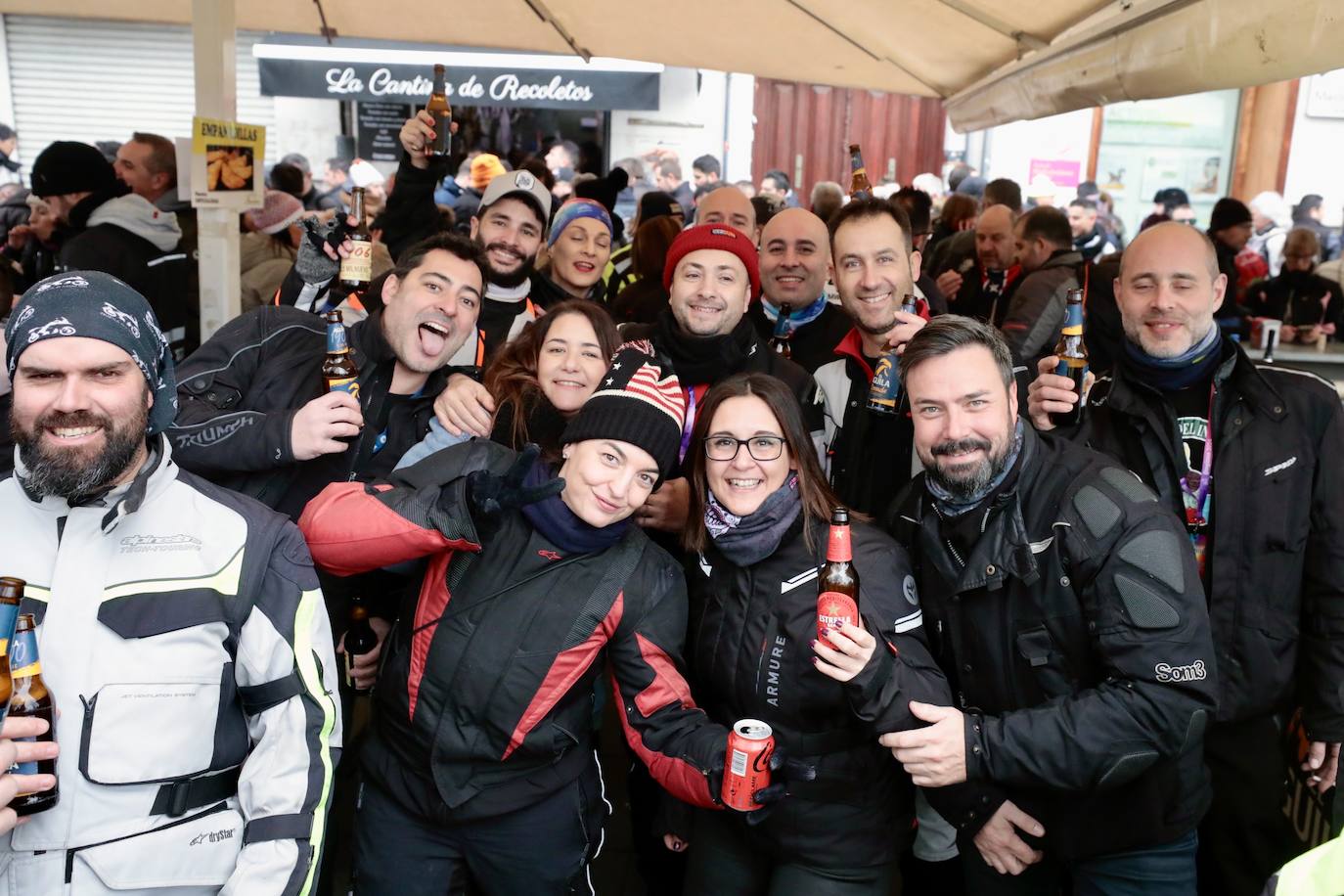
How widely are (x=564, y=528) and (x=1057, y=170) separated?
695 inches

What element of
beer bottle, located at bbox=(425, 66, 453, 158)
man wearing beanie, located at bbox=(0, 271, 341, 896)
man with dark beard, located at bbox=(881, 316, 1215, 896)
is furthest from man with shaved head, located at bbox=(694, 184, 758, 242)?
man wearing beanie, located at bbox=(0, 271, 341, 896)

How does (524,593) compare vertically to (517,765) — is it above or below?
above

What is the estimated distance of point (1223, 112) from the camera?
58.8ft

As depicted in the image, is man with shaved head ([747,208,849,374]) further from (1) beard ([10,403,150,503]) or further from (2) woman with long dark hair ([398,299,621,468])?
(1) beard ([10,403,150,503])

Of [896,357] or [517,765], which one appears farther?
[896,357]

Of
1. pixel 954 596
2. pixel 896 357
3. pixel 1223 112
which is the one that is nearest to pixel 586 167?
pixel 1223 112

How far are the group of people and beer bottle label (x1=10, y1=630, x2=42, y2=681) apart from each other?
62mm

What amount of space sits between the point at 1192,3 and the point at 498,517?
2467 millimetres

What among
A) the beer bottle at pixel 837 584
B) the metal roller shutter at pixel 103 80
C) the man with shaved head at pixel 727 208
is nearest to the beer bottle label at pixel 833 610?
the beer bottle at pixel 837 584

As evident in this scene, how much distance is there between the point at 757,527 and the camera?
9.01 feet

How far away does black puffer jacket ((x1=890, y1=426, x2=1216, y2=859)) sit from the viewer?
2443 mm

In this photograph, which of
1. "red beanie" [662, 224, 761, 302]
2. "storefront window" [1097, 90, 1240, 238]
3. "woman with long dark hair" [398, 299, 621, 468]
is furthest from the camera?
"storefront window" [1097, 90, 1240, 238]

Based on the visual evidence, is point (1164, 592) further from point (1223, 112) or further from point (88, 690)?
point (1223, 112)

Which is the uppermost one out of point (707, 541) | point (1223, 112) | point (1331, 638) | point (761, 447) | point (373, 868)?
point (1223, 112)
